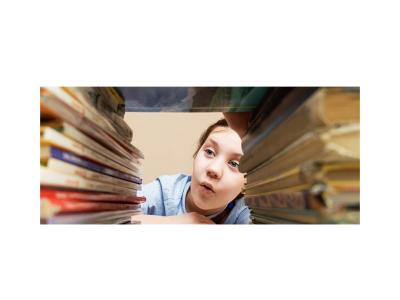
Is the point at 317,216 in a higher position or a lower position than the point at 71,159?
lower

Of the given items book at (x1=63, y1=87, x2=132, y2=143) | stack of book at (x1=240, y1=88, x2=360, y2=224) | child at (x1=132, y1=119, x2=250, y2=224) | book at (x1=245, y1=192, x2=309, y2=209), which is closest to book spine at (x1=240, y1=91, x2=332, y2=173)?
stack of book at (x1=240, y1=88, x2=360, y2=224)

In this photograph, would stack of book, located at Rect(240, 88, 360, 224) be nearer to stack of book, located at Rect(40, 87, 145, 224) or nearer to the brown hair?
stack of book, located at Rect(40, 87, 145, 224)

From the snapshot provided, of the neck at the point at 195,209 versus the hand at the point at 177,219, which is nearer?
the hand at the point at 177,219

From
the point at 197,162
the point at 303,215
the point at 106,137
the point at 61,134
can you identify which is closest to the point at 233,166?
the point at 197,162

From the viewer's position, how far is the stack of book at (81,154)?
0.96 metres

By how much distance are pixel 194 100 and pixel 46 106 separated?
50 cm

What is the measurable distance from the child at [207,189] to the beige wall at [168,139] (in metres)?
0.05

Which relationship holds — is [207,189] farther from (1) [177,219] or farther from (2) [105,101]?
(2) [105,101]

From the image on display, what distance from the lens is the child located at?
206 cm

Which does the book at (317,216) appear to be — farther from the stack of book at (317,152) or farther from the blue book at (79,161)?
the blue book at (79,161)

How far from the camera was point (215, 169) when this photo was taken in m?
Result: 2.06

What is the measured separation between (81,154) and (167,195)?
122 centimetres

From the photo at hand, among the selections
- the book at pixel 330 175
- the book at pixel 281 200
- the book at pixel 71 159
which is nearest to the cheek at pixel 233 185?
the book at pixel 281 200

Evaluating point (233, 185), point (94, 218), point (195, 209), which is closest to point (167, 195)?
point (195, 209)
